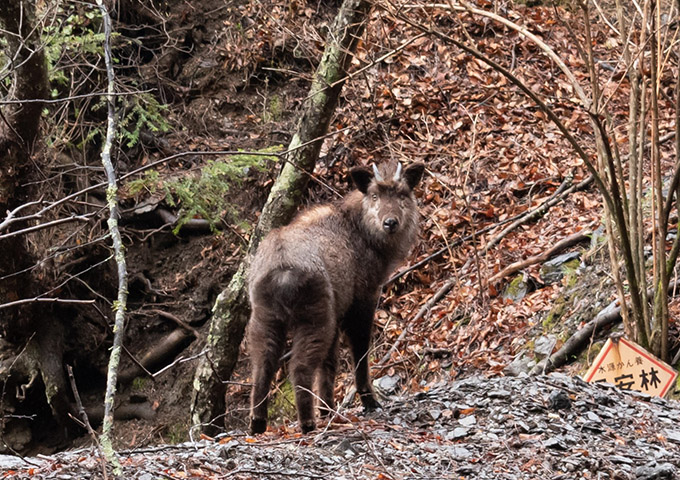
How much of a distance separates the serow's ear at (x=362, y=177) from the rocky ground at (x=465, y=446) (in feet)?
7.19

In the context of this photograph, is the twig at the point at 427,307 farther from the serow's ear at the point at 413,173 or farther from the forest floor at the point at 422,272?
the serow's ear at the point at 413,173

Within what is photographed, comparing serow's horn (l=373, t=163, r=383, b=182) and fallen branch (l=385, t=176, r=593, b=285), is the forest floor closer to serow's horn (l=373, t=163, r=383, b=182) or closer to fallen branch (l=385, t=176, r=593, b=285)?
fallen branch (l=385, t=176, r=593, b=285)

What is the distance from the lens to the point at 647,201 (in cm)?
976

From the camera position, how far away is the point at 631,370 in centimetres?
704

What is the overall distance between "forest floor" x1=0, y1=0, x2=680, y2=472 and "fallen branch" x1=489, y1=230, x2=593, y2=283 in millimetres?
93

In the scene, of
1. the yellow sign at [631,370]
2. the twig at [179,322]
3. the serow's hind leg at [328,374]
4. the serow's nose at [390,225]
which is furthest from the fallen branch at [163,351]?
the yellow sign at [631,370]

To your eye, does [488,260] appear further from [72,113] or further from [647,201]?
[72,113]

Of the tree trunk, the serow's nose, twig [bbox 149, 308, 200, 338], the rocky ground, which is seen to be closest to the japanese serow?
the serow's nose

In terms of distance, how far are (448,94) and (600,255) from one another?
16.4 feet

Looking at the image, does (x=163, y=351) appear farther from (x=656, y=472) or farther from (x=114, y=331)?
(x=656, y=472)

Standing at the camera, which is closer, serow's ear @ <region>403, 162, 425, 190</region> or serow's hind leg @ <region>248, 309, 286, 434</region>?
serow's hind leg @ <region>248, 309, 286, 434</region>

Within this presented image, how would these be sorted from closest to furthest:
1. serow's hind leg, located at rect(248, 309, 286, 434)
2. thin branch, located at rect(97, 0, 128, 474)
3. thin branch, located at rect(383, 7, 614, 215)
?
thin branch, located at rect(97, 0, 128, 474) < thin branch, located at rect(383, 7, 614, 215) < serow's hind leg, located at rect(248, 309, 286, 434)

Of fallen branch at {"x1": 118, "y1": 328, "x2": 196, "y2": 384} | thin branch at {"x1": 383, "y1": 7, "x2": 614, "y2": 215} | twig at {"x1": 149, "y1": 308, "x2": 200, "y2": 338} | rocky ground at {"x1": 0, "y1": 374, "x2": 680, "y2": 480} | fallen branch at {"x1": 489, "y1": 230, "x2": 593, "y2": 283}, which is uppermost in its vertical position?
thin branch at {"x1": 383, "y1": 7, "x2": 614, "y2": 215}

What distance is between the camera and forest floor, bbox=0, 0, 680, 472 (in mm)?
5543
